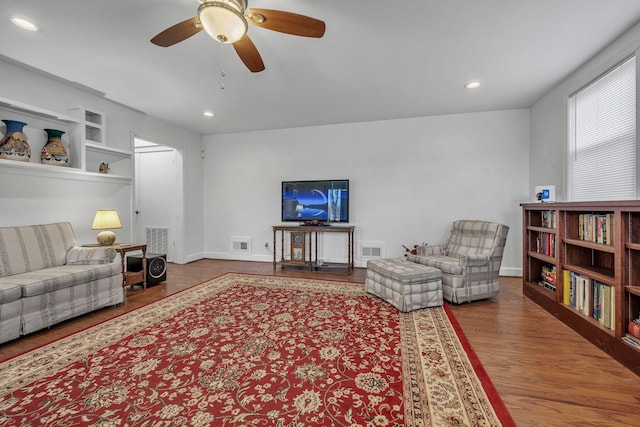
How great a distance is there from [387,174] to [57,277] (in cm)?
434

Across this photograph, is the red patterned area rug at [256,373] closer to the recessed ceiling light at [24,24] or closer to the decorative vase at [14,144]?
the decorative vase at [14,144]

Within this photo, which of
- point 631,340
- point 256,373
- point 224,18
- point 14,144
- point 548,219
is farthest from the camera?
point 548,219

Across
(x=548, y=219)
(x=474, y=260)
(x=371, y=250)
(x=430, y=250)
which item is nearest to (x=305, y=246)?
(x=371, y=250)

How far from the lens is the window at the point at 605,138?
2367mm

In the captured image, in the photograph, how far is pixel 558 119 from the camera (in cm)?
329

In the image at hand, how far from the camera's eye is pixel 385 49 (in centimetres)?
249

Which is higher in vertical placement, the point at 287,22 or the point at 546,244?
the point at 287,22

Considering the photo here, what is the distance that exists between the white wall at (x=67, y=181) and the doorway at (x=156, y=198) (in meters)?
0.76

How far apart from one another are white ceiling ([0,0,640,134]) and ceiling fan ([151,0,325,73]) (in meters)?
0.24

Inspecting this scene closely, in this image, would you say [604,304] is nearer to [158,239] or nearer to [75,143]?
[75,143]

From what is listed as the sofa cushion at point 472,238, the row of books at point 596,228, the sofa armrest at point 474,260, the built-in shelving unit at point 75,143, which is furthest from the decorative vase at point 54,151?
the row of books at point 596,228

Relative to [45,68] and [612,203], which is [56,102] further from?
[612,203]

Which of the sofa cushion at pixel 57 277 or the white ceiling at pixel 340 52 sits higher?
the white ceiling at pixel 340 52

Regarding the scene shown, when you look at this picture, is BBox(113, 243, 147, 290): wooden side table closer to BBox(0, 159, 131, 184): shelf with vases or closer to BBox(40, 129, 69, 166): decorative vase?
BBox(0, 159, 131, 184): shelf with vases
